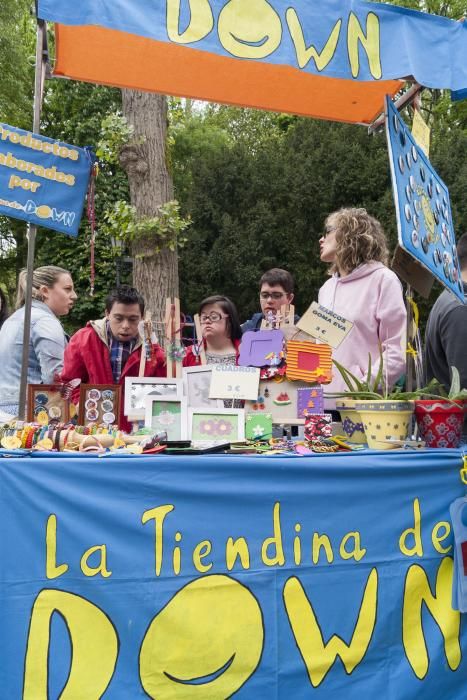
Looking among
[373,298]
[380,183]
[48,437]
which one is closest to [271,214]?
[380,183]

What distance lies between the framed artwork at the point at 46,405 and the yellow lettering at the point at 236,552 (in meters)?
0.79

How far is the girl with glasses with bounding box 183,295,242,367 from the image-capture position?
284 cm

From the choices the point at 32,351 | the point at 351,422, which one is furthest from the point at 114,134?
the point at 351,422

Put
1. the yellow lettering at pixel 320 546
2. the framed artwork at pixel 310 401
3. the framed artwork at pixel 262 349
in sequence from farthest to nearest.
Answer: the framed artwork at pixel 262 349
the framed artwork at pixel 310 401
the yellow lettering at pixel 320 546

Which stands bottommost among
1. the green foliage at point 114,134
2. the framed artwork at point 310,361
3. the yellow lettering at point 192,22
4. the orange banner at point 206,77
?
the framed artwork at point 310,361

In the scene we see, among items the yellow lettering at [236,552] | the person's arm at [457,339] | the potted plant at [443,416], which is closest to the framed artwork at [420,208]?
the person's arm at [457,339]

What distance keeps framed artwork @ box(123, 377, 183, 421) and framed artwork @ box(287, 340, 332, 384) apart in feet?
1.37

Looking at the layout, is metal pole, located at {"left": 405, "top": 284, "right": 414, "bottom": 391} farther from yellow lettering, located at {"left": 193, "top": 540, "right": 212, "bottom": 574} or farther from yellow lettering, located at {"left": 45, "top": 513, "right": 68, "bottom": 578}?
yellow lettering, located at {"left": 45, "top": 513, "right": 68, "bottom": 578}

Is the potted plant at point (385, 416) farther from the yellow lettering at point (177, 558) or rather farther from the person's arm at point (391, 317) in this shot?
the yellow lettering at point (177, 558)

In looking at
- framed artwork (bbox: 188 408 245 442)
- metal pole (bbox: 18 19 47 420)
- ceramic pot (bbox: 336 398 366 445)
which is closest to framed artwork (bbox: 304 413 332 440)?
ceramic pot (bbox: 336 398 366 445)

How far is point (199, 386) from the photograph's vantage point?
2410 mm

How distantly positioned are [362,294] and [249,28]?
1109 mm

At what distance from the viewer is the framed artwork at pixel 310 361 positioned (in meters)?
2.43

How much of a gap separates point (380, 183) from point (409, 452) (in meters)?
11.7
